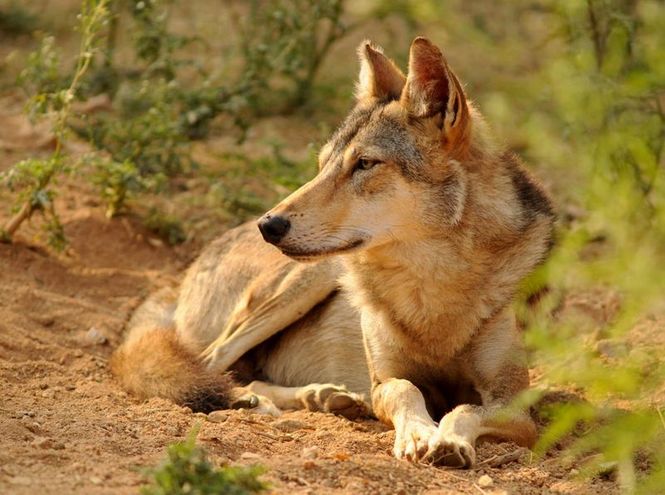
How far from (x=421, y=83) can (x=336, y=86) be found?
5.77 metres

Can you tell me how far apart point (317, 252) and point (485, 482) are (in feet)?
4.63

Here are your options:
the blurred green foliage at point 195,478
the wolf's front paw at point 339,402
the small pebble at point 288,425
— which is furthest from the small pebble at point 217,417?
the blurred green foliage at point 195,478

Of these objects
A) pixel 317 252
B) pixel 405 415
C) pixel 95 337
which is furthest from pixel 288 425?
pixel 95 337

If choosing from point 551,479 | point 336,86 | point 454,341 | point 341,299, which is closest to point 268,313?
point 341,299

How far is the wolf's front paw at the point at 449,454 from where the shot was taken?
16.1ft

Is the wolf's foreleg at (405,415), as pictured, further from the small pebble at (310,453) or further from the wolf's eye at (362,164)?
the wolf's eye at (362,164)

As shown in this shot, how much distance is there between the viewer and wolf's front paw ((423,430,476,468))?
16.1ft

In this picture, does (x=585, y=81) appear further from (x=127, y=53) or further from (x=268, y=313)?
(x=127, y=53)

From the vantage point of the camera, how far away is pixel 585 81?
15.6 feet

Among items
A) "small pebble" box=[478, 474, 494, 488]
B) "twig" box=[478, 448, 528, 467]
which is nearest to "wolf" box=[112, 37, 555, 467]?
"twig" box=[478, 448, 528, 467]

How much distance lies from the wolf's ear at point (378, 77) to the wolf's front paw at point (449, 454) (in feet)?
6.71

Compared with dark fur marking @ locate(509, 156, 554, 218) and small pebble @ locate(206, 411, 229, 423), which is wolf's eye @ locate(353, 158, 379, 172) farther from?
small pebble @ locate(206, 411, 229, 423)

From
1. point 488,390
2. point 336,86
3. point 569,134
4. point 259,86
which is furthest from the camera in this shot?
point 336,86

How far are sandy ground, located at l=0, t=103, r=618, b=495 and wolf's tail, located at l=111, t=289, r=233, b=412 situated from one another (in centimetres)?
11
